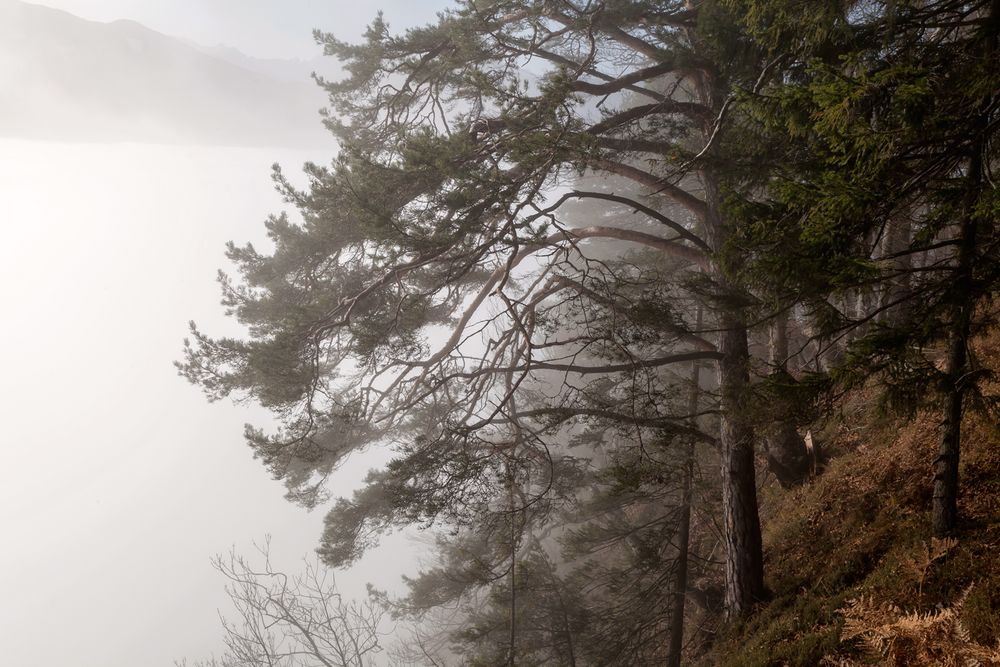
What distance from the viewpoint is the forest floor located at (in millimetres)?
3270

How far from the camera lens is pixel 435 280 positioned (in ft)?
20.0

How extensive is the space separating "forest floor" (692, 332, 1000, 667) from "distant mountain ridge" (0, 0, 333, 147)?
39380 millimetres

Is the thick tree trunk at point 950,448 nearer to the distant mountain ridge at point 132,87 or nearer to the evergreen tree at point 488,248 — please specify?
the evergreen tree at point 488,248

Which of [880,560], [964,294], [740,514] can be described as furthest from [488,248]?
[880,560]

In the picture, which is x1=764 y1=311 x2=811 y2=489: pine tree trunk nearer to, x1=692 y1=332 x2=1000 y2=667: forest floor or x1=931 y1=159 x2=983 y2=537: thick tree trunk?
x1=692 y1=332 x2=1000 y2=667: forest floor

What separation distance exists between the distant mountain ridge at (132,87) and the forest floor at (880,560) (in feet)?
129

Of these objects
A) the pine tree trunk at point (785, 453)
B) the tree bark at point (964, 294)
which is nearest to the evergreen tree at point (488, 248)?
the tree bark at point (964, 294)

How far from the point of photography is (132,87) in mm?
35031

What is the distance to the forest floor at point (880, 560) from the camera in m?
3.27

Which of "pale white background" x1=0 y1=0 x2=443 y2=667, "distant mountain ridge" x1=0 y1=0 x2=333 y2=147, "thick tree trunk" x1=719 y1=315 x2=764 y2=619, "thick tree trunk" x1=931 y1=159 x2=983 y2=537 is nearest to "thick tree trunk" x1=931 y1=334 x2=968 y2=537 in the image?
"thick tree trunk" x1=931 y1=159 x2=983 y2=537

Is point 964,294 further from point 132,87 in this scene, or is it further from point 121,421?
point 121,421

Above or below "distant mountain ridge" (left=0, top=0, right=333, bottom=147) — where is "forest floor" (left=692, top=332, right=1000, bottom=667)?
below

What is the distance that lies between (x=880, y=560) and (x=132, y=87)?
46.9 m

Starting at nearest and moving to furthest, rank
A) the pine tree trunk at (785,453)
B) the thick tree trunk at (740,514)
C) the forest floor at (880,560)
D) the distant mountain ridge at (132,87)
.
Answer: the forest floor at (880,560)
the thick tree trunk at (740,514)
the pine tree trunk at (785,453)
the distant mountain ridge at (132,87)
